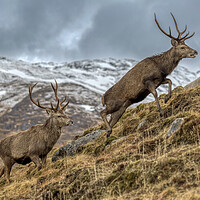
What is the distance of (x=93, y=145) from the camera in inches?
436

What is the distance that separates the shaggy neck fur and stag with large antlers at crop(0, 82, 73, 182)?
12.9 feet

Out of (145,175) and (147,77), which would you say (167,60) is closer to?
(147,77)

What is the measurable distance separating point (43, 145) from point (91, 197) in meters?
5.78

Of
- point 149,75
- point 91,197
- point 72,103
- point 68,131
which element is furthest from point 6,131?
point 91,197

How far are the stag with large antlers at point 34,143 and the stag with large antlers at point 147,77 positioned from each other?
1946mm

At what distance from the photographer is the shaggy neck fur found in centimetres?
1051

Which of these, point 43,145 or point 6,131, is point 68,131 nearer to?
point 6,131

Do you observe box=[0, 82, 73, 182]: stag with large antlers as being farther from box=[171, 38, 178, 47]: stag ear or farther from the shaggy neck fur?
box=[171, 38, 178, 47]: stag ear

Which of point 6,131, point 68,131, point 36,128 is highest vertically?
point 6,131

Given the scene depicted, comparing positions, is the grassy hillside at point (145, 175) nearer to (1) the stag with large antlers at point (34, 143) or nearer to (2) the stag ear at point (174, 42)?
(1) the stag with large antlers at point (34, 143)

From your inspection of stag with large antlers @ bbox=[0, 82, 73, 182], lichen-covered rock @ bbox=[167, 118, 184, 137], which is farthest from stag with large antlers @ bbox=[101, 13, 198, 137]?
Result: lichen-covered rock @ bbox=[167, 118, 184, 137]

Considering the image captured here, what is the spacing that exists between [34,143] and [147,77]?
481cm

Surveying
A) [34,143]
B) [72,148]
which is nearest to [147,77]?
[72,148]

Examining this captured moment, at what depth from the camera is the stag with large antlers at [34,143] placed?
11.2 m
